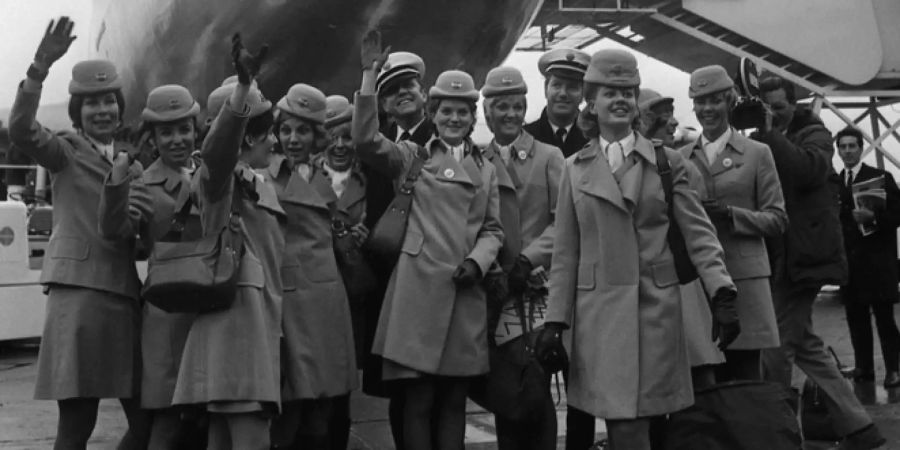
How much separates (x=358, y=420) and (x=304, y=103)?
7.81 ft

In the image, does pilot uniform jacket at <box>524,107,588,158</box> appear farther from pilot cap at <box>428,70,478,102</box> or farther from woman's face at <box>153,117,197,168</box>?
woman's face at <box>153,117,197,168</box>

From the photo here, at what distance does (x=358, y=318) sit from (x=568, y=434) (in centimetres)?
100

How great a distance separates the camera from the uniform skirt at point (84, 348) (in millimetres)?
4051

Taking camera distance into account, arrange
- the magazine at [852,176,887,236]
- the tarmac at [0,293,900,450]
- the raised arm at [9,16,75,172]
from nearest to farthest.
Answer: the raised arm at [9,16,75,172] < the tarmac at [0,293,900,450] < the magazine at [852,176,887,236]

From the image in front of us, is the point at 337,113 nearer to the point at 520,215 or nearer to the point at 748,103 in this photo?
the point at 520,215

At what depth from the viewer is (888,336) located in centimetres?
743

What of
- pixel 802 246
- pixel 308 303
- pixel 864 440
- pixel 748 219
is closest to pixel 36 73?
pixel 308 303

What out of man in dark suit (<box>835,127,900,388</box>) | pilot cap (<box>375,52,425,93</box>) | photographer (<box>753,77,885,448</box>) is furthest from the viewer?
man in dark suit (<box>835,127,900,388</box>)

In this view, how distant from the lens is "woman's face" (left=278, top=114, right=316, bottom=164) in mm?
4594

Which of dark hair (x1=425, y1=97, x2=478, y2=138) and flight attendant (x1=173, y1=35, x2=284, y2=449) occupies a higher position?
dark hair (x1=425, y1=97, x2=478, y2=138)

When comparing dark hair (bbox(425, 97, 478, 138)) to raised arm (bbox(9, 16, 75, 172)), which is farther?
dark hair (bbox(425, 97, 478, 138))

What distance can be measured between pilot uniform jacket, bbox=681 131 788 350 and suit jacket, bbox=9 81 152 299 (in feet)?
7.38

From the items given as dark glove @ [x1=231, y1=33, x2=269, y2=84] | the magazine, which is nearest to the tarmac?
the magazine

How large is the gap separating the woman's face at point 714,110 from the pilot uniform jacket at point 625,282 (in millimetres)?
1039
